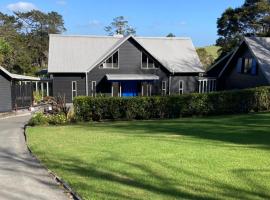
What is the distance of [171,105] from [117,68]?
684 inches

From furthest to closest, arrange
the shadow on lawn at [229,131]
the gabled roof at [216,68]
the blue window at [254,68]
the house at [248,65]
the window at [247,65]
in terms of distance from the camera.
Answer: the gabled roof at [216,68]
the window at [247,65]
the blue window at [254,68]
the house at [248,65]
the shadow on lawn at [229,131]

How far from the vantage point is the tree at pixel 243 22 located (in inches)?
2285

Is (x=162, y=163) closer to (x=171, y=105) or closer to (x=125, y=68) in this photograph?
(x=171, y=105)

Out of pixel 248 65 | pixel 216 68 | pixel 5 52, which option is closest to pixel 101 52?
pixel 216 68

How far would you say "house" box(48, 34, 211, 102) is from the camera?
132ft

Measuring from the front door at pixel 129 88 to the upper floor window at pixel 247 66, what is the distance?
10102mm

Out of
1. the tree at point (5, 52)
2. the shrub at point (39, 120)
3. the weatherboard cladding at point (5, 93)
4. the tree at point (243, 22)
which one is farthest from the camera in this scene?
the tree at point (243, 22)

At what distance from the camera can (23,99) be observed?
36656 mm

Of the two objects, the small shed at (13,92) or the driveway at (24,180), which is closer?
the driveway at (24,180)

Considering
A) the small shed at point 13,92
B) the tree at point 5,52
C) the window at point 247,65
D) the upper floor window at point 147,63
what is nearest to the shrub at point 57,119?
the small shed at point 13,92

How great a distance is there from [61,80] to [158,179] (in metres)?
32.9

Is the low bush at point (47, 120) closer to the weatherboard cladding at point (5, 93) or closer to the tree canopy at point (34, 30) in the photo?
the weatherboard cladding at point (5, 93)

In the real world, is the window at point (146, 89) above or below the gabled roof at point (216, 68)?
below

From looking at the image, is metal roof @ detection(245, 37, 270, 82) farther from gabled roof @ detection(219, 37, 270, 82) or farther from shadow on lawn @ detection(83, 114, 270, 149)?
shadow on lawn @ detection(83, 114, 270, 149)
